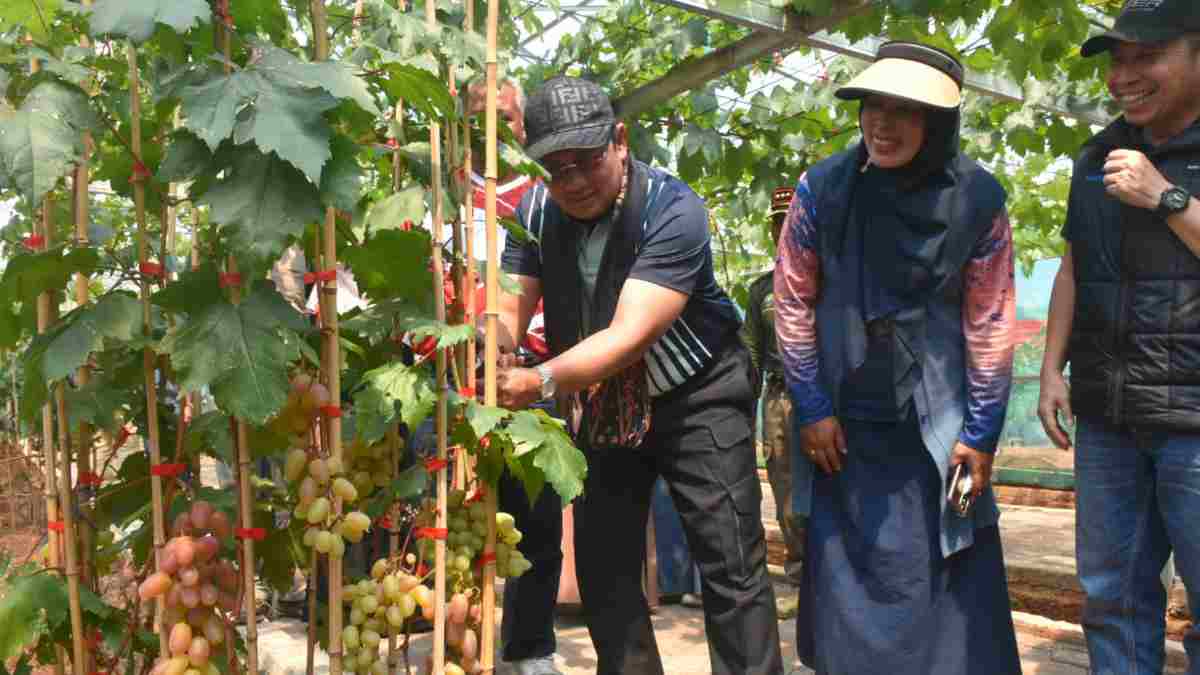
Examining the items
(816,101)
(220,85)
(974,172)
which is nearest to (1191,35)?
(974,172)

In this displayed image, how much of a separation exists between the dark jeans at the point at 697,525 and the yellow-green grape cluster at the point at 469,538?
94 centimetres

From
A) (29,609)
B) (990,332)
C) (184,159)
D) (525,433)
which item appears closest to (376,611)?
(525,433)

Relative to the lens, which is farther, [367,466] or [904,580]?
[904,580]

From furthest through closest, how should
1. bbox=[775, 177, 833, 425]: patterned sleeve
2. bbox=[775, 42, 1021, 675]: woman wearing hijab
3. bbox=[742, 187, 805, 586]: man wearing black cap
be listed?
bbox=[742, 187, 805, 586]: man wearing black cap → bbox=[775, 177, 833, 425]: patterned sleeve → bbox=[775, 42, 1021, 675]: woman wearing hijab

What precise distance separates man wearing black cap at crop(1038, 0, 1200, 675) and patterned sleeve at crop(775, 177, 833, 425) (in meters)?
0.60

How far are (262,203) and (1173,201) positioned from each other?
190 centimetres

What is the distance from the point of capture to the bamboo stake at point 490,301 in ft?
6.32

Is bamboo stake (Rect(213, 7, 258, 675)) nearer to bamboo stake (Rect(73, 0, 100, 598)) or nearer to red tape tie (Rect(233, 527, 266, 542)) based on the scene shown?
red tape tie (Rect(233, 527, 266, 542))

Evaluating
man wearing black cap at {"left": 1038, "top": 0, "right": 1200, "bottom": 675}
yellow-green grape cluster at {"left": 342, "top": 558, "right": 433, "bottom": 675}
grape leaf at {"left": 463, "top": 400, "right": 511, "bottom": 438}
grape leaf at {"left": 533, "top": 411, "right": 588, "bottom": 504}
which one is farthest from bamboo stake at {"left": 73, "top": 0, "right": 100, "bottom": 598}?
man wearing black cap at {"left": 1038, "top": 0, "right": 1200, "bottom": 675}

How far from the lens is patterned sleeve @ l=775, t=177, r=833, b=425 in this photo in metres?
2.87

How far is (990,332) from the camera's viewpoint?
8.75ft

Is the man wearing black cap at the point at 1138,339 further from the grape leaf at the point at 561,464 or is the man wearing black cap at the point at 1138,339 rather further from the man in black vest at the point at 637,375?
the grape leaf at the point at 561,464

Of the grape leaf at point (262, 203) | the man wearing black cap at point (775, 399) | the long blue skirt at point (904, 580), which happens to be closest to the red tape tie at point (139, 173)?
the grape leaf at point (262, 203)

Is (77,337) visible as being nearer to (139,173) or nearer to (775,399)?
(139,173)
